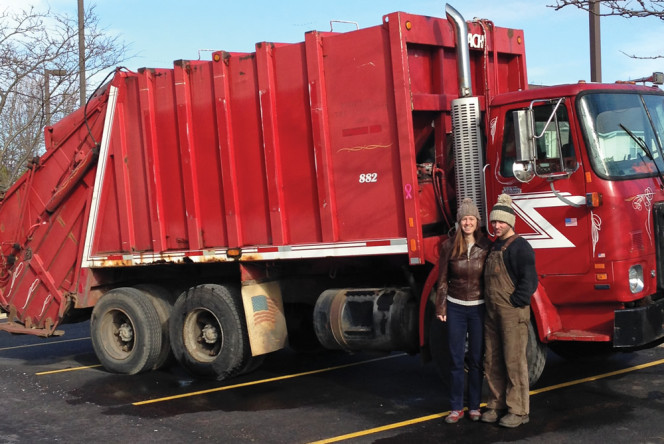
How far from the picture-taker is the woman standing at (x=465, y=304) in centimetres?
645

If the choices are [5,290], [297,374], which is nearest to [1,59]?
[5,290]

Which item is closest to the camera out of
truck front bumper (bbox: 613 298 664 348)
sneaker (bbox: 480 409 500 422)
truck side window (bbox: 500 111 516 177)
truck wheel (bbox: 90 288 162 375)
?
sneaker (bbox: 480 409 500 422)

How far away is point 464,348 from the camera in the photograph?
21.5 ft

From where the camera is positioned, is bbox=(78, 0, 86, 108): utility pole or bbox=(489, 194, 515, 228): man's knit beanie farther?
bbox=(78, 0, 86, 108): utility pole

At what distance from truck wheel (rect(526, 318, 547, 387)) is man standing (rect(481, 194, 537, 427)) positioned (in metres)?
0.51

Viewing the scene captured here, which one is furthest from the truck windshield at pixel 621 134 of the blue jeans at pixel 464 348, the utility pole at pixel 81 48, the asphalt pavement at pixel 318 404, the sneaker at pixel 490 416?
the utility pole at pixel 81 48

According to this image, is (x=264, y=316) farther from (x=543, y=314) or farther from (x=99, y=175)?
(x=543, y=314)

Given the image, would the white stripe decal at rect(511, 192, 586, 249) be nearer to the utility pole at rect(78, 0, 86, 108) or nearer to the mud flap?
the mud flap

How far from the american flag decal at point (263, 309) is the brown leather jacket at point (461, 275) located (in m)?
2.56

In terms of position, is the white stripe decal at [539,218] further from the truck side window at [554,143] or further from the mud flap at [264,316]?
the mud flap at [264,316]

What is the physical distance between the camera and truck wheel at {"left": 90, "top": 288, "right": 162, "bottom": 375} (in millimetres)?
9445

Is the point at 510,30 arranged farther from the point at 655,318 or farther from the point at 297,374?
the point at 297,374

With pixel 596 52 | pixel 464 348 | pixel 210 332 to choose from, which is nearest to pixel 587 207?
pixel 464 348

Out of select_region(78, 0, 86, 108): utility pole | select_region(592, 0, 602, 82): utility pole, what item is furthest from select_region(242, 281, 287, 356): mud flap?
select_region(78, 0, 86, 108): utility pole
